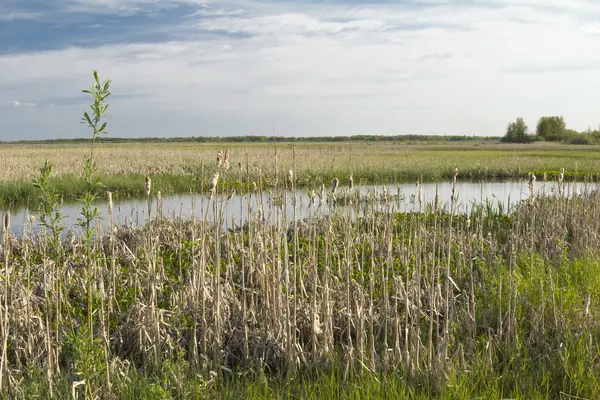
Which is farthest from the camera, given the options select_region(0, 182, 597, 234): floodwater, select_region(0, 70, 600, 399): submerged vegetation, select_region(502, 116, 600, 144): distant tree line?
select_region(502, 116, 600, 144): distant tree line

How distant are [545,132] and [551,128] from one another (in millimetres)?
1165

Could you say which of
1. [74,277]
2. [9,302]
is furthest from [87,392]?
[74,277]

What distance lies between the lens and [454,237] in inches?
351

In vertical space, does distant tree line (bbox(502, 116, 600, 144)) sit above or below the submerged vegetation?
above

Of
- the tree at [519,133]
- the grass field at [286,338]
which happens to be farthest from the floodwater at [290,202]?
the tree at [519,133]

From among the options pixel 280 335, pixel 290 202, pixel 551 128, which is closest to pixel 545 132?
pixel 551 128

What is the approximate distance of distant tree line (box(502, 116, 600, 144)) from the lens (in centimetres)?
9231

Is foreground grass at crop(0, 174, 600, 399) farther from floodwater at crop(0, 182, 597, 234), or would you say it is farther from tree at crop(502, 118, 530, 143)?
tree at crop(502, 118, 530, 143)

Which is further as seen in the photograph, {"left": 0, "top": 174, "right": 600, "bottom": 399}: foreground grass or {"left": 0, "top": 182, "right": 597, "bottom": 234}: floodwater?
{"left": 0, "top": 182, "right": 597, "bottom": 234}: floodwater

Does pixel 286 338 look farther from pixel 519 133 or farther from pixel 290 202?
pixel 519 133

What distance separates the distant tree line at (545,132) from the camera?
92.3 meters

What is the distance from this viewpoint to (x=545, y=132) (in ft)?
316

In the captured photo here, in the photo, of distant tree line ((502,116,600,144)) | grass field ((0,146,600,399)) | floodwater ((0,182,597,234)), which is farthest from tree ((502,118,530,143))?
grass field ((0,146,600,399))

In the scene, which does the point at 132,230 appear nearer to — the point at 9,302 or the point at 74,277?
the point at 74,277
